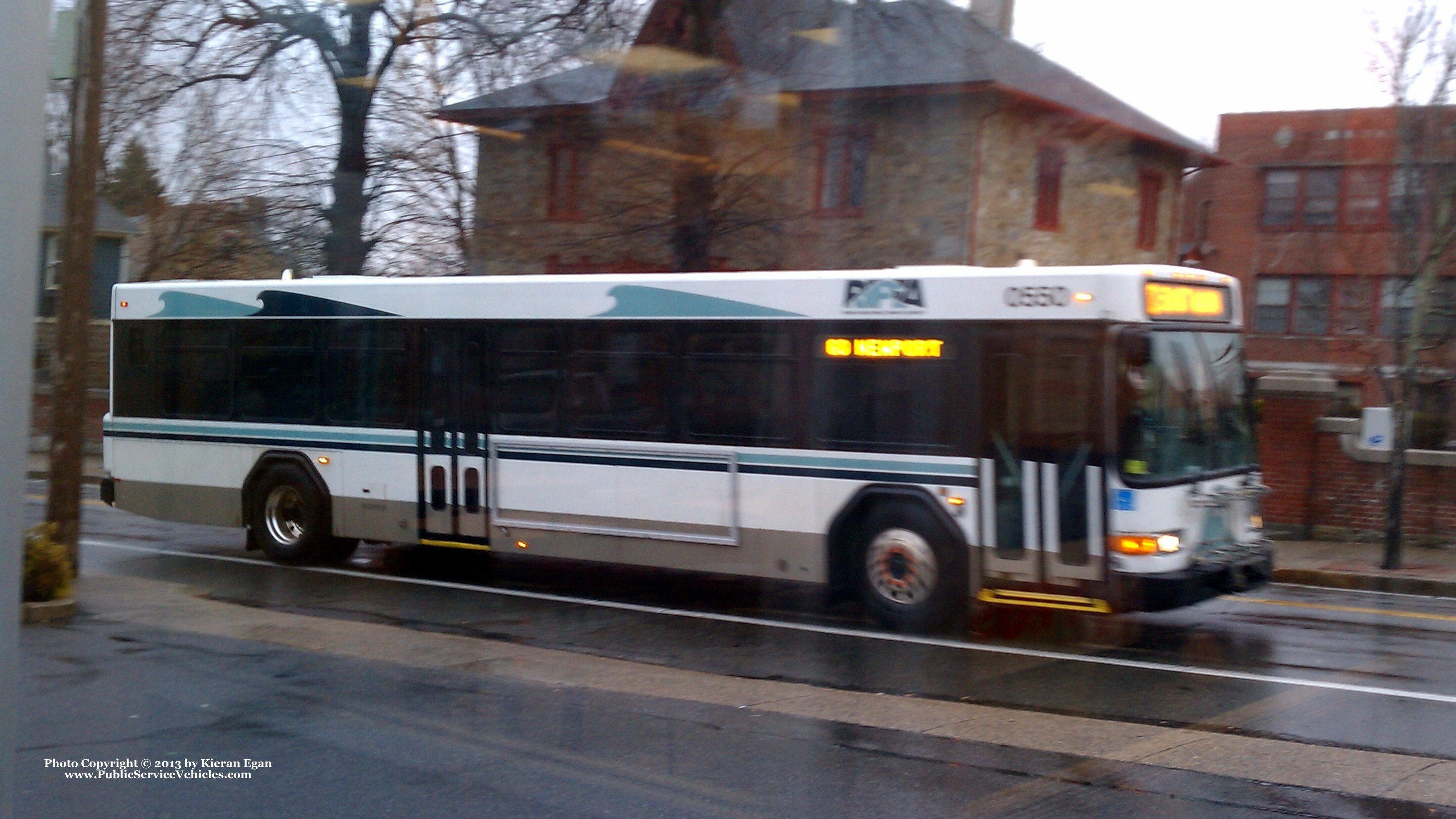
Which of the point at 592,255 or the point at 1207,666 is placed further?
the point at 592,255

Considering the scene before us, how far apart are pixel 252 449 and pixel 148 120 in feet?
38.6

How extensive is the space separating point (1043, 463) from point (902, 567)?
1.43 meters

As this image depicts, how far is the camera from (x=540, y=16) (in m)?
20.5

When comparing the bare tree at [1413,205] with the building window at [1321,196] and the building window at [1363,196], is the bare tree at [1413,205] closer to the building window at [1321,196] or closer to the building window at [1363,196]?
the building window at [1363,196]

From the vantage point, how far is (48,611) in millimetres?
9906

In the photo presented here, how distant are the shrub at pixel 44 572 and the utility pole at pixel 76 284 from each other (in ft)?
4.20

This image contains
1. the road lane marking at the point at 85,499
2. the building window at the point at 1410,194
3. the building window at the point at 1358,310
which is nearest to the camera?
the building window at the point at 1410,194

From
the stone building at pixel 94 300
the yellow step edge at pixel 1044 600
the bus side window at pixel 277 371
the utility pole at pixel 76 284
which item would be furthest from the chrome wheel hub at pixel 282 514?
the stone building at pixel 94 300

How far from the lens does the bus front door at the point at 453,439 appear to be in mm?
12422

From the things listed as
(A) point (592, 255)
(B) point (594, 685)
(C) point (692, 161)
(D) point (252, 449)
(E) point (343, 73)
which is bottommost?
(B) point (594, 685)

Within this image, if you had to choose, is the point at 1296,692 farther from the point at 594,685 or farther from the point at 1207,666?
the point at 594,685

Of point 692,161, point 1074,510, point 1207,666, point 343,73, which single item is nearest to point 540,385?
point 1074,510

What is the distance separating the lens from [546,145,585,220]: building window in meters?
22.0

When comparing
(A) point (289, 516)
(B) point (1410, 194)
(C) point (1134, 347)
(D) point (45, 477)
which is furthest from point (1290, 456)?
(D) point (45, 477)
